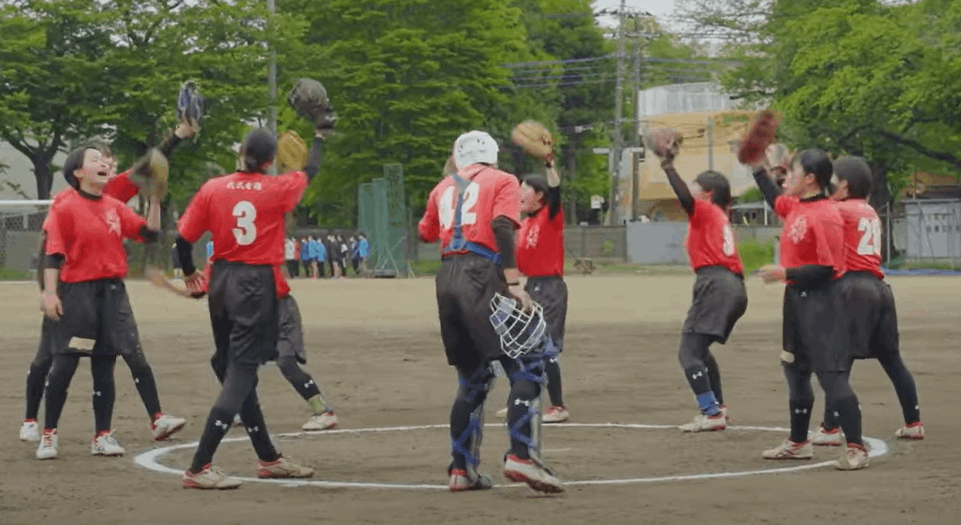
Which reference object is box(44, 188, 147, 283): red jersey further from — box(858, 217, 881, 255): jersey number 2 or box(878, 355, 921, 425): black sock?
box(878, 355, 921, 425): black sock

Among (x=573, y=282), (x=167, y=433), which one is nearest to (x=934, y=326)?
(x=167, y=433)

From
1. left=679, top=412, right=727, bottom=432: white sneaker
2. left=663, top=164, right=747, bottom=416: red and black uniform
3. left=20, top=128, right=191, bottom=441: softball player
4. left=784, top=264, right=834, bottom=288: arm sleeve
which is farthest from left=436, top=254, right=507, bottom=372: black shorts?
left=663, top=164, right=747, bottom=416: red and black uniform

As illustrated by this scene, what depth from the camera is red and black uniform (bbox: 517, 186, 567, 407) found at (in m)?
14.1

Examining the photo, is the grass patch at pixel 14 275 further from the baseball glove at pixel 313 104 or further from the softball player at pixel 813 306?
the softball player at pixel 813 306

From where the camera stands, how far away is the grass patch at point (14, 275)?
198 feet

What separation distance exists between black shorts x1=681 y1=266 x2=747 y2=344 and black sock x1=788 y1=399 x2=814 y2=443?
2.16 m

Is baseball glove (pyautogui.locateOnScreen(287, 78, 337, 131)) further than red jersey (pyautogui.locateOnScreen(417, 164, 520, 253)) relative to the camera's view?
Yes

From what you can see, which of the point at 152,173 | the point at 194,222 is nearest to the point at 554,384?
the point at 152,173

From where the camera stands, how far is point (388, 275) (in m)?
64.9

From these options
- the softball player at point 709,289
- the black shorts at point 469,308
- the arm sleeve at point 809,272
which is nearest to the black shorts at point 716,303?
the softball player at point 709,289

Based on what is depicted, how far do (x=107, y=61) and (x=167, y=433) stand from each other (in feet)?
184

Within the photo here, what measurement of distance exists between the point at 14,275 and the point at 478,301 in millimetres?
53011

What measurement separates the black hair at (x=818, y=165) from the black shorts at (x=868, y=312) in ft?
2.30

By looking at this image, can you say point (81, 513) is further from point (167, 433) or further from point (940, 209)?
point (940, 209)
